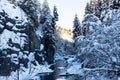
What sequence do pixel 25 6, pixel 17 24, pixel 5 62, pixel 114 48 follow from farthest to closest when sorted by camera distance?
pixel 25 6 → pixel 17 24 → pixel 5 62 → pixel 114 48

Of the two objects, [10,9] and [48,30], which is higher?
[10,9]

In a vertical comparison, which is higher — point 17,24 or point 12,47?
point 17,24

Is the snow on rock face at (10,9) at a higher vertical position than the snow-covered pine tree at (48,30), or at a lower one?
higher

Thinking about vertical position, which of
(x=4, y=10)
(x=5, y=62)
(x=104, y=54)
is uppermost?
(x=4, y=10)

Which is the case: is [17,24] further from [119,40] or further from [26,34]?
[119,40]

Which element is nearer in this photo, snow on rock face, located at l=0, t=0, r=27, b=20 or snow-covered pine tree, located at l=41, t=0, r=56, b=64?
snow on rock face, located at l=0, t=0, r=27, b=20

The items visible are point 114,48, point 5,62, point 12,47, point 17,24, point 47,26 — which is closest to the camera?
point 114,48

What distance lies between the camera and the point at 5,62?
5066 centimetres

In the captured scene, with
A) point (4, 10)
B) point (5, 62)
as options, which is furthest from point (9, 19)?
point (5, 62)

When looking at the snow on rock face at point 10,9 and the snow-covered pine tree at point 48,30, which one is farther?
the snow-covered pine tree at point 48,30

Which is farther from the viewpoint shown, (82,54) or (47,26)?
(47,26)

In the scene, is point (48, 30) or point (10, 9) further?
point (48, 30)

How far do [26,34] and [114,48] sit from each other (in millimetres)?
53861

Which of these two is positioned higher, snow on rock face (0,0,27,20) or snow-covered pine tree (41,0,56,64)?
snow on rock face (0,0,27,20)
